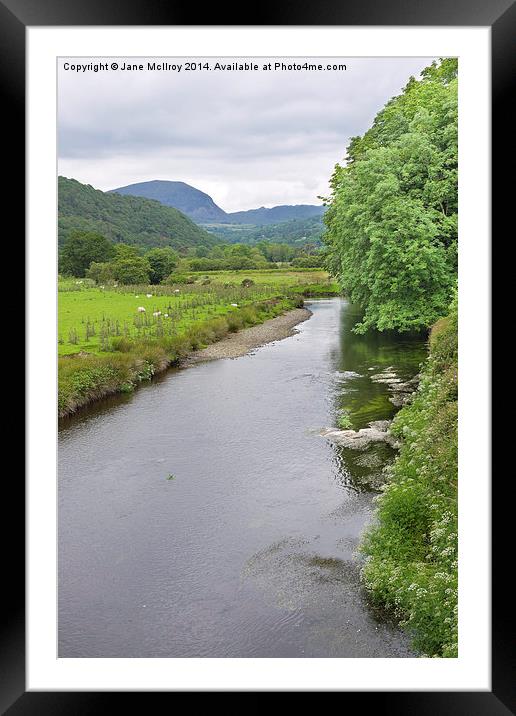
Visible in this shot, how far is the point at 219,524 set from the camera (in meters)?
5.83

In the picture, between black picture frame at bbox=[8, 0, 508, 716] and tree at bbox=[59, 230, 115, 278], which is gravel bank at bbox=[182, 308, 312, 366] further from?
black picture frame at bbox=[8, 0, 508, 716]

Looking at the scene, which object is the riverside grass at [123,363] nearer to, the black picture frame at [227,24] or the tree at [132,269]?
the tree at [132,269]

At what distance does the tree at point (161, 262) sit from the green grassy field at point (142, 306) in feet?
1.20

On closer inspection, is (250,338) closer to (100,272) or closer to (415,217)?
(100,272)

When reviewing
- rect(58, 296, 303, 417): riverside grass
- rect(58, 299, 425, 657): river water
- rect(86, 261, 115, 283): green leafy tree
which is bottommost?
rect(58, 299, 425, 657): river water

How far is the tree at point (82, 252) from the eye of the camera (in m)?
11.5

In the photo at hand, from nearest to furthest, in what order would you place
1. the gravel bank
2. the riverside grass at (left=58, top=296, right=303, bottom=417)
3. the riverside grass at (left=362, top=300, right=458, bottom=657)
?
the riverside grass at (left=362, top=300, right=458, bottom=657)
the riverside grass at (left=58, top=296, right=303, bottom=417)
the gravel bank

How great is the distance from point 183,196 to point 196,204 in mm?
385

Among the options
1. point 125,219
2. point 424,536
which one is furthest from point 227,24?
point 125,219

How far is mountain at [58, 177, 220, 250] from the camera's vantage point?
10.1 metres

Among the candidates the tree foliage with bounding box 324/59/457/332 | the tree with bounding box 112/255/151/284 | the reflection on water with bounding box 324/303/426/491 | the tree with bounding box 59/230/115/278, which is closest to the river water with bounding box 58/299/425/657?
the reflection on water with bounding box 324/303/426/491

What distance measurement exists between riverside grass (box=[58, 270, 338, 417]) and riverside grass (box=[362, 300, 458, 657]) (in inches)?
208

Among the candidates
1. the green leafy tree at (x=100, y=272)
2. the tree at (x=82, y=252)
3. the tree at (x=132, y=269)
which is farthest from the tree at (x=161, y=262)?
the tree at (x=82, y=252)

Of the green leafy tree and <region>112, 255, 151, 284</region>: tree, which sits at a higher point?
<region>112, 255, 151, 284</region>: tree
